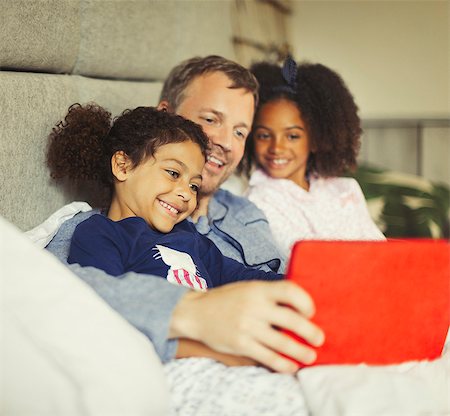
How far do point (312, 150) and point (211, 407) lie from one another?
1.39 m

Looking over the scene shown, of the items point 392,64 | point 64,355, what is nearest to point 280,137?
point 64,355

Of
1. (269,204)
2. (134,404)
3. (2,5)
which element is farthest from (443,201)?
(134,404)

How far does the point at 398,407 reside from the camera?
33.0 inches

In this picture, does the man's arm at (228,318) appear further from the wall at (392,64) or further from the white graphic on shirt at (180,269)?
the wall at (392,64)

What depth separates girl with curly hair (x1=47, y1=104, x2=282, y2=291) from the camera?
119 centimetres

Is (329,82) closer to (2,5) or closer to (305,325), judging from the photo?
(2,5)

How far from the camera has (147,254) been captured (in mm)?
1204

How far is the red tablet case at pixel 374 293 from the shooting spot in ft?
2.98

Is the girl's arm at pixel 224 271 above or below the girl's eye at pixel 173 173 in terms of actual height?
below

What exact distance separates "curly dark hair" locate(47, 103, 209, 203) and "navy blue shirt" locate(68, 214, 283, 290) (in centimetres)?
18

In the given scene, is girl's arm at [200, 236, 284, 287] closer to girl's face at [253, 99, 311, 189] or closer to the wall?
girl's face at [253, 99, 311, 189]

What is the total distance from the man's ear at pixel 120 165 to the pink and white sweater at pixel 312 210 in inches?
24.1

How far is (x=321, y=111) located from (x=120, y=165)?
920 millimetres

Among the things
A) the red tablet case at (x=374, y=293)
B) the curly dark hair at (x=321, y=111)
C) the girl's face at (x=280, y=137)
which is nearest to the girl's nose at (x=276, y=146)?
the girl's face at (x=280, y=137)
